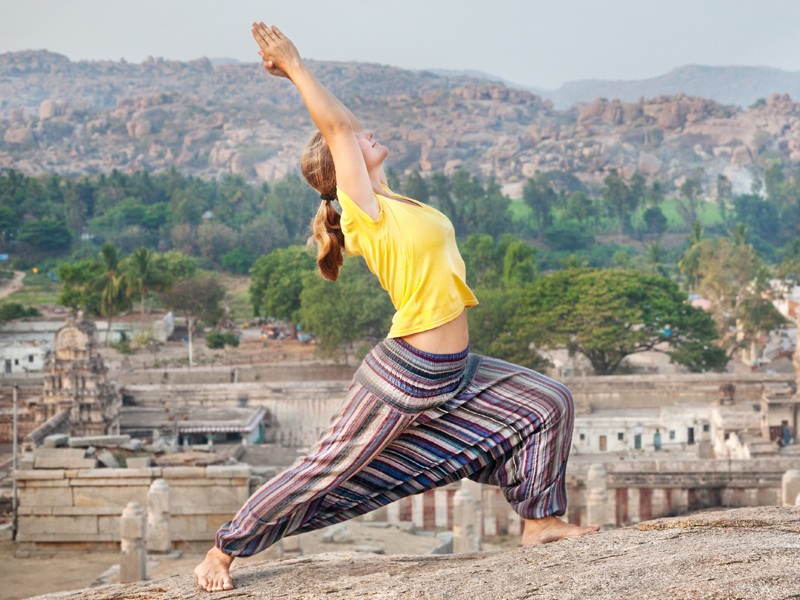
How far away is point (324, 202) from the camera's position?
7305 mm

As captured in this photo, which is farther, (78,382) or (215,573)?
(78,382)

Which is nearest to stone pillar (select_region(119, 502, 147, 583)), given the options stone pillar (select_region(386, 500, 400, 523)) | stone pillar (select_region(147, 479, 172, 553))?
stone pillar (select_region(147, 479, 172, 553))

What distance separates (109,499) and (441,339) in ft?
47.3

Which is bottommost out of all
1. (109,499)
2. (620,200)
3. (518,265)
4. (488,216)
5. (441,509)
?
(441,509)

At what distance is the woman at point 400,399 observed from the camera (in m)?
6.98

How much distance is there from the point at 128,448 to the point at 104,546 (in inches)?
77.5

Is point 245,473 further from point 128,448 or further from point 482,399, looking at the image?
point 482,399

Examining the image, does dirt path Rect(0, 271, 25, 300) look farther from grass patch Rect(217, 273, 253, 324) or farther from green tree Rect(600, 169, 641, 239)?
green tree Rect(600, 169, 641, 239)

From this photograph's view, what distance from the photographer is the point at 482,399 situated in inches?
283

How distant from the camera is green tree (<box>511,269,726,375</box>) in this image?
137 ft

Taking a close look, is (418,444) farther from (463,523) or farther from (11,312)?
(11,312)

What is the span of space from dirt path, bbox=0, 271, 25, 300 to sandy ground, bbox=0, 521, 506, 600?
160 ft

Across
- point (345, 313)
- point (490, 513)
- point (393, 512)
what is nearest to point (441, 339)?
point (393, 512)

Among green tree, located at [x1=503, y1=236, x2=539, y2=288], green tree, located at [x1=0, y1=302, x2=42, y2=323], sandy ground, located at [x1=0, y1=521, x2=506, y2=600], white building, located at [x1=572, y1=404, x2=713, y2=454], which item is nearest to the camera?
sandy ground, located at [x1=0, y1=521, x2=506, y2=600]
